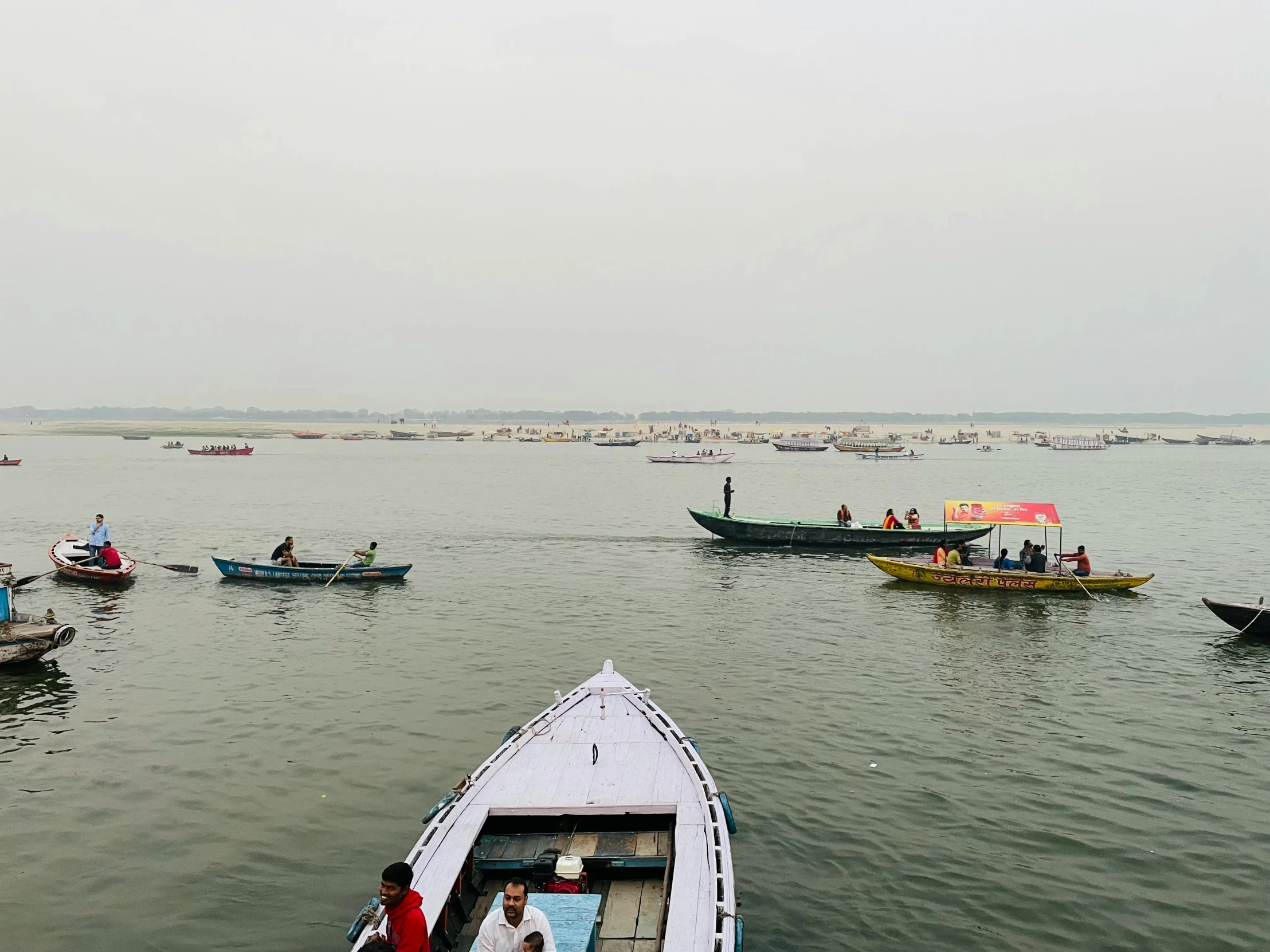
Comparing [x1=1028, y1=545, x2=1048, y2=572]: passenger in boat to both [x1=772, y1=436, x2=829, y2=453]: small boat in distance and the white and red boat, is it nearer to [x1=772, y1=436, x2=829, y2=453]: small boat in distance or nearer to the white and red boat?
the white and red boat

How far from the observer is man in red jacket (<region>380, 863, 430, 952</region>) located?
23.6 ft

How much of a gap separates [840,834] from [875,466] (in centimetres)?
11536

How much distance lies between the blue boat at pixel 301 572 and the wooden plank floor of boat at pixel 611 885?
72.5 feet

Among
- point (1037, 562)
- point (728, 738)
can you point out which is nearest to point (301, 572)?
point (728, 738)

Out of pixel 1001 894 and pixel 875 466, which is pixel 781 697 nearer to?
pixel 1001 894

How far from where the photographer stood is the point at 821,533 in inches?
1547

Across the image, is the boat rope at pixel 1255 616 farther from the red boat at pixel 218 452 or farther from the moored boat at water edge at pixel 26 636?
the red boat at pixel 218 452

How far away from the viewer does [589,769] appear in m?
11.4

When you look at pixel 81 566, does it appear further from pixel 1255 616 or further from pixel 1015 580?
pixel 1255 616

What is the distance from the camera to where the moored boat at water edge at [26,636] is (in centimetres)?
1862

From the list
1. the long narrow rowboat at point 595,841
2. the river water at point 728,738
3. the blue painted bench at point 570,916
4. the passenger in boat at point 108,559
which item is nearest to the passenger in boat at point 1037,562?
the river water at point 728,738

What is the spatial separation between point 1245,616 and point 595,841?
21.4 m

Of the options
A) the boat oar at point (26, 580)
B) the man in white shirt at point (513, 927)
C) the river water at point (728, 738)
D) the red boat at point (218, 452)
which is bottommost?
the river water at point (728, 738)

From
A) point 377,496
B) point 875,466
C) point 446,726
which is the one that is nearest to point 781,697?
point 446,726
